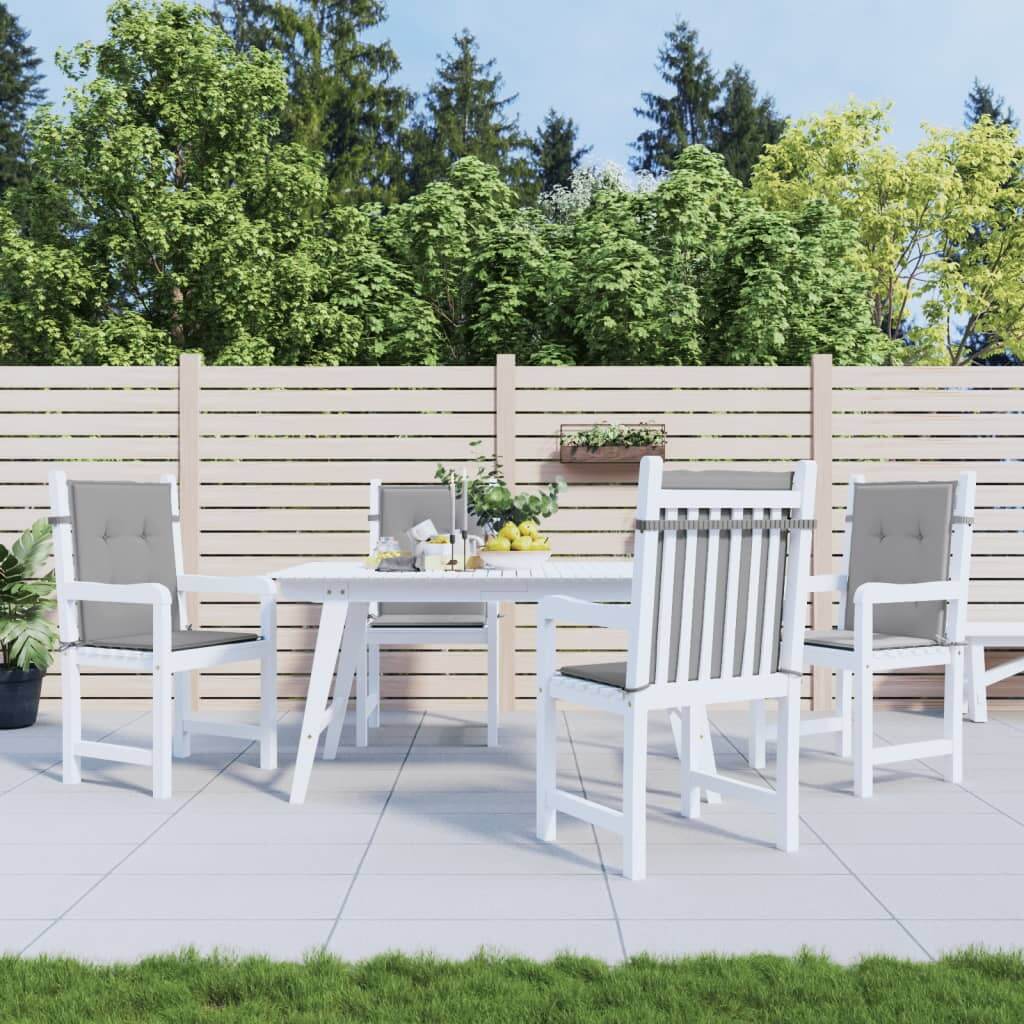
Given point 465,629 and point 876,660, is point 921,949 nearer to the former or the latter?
point 876,660

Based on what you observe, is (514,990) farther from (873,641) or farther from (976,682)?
(976,682)

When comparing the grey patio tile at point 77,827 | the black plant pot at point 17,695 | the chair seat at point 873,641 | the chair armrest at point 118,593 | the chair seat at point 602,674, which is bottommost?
the black plant pot at point 17,695

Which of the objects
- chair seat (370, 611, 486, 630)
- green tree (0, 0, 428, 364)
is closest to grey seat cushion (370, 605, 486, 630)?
chair seat (370, 611, 486, 630)

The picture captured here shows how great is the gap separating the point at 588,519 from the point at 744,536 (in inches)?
101

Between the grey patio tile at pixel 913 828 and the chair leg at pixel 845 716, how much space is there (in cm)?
85

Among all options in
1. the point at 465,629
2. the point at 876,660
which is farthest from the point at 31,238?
the point at 876,660

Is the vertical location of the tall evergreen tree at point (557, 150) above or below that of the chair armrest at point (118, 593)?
above

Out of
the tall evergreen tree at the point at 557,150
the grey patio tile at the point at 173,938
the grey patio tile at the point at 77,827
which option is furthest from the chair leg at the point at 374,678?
the tall evergreen tree at the point at 557,150

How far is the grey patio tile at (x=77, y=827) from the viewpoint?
11.1 ft

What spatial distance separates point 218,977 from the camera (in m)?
2.24

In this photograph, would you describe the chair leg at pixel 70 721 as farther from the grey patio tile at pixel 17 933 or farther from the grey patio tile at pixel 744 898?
the grey patio tile at pixel 744 898

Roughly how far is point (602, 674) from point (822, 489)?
2861mm

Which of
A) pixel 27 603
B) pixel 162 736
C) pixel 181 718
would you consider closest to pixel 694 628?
pixel 162 736

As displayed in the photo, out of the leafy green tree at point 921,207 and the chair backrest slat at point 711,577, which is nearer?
the chair backrest slat at point 711,577
